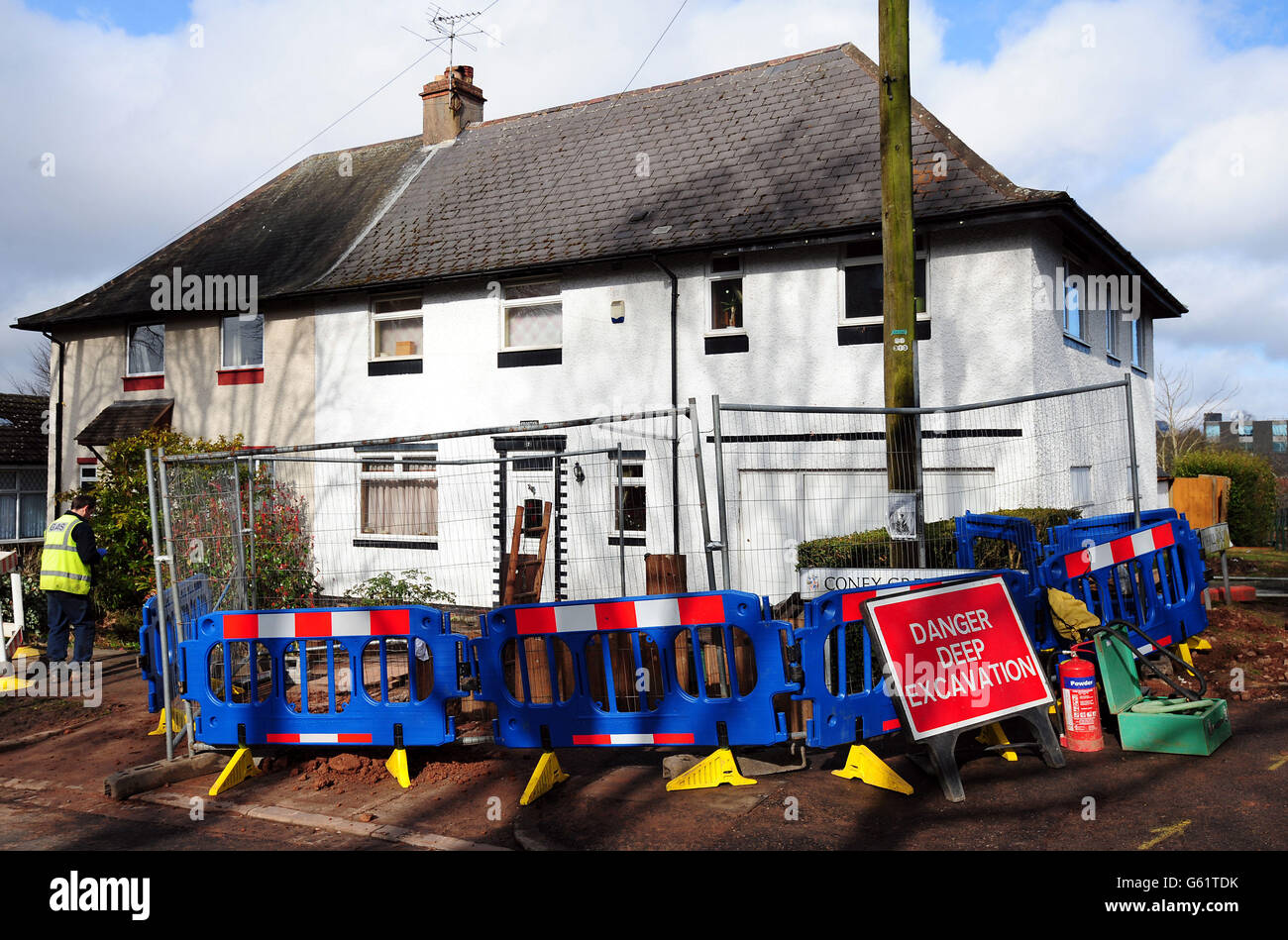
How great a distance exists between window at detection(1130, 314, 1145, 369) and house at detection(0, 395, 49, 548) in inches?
1050

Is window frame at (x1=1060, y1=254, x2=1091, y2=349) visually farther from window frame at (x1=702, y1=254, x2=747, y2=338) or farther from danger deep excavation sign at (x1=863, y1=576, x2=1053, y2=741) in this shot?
danger deep excavation sign at (x1=863, y1=576, x2=1053, y2=741)

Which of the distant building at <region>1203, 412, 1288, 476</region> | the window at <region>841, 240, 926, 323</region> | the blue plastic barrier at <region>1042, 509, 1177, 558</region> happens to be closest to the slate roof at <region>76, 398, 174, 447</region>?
the window at <region>841, 240, 926, 323</region>

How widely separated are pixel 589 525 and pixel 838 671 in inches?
246

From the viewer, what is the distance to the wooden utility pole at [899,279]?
8117 millimetres

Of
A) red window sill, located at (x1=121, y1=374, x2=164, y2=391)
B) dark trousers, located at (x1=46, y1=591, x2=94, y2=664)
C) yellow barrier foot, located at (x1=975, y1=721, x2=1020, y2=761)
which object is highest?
red window sill, located at (x1=121, y1=374, x2=164, y2=391)

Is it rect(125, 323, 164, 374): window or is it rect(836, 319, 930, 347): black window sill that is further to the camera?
rect(125, 323, 164, 374): window

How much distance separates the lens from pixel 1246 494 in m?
25.3

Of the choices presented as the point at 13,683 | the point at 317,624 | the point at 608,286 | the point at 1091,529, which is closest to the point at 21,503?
the point at 13,683

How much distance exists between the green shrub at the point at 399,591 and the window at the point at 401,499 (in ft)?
2.31

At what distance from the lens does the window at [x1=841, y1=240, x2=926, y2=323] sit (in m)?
13.4
